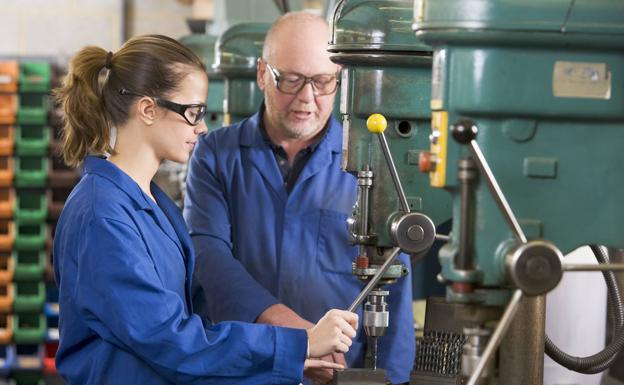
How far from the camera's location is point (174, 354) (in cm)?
198

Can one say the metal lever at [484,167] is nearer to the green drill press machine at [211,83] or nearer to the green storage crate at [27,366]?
the green drill press machine at [211,83]

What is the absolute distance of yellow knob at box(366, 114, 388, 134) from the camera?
203cm

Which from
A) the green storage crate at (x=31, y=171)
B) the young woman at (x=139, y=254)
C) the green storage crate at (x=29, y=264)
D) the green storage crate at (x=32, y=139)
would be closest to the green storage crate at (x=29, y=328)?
the green storage crate at (x=29, y=264)

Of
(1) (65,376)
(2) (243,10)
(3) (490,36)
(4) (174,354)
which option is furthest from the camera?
(2) (243,10)

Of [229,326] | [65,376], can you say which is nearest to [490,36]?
[229,326]

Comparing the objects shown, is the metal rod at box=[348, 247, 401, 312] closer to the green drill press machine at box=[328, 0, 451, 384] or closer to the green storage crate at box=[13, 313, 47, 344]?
the green drill press machine at box=[328, 0, 451, 384]

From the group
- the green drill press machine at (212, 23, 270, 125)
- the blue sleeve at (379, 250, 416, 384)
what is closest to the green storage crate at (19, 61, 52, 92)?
the green drill press machine at (212, 23, 270, 125)

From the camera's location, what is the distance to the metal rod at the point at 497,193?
61.0 inches

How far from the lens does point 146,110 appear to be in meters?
2.18

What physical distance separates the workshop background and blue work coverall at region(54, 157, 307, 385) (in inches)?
48.4

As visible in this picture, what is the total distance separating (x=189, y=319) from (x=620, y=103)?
85 centimetres

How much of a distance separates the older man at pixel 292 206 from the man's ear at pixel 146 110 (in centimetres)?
56

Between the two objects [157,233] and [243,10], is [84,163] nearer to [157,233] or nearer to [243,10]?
[157,233]

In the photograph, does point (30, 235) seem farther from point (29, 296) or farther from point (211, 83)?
point (211, 83)
